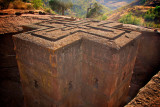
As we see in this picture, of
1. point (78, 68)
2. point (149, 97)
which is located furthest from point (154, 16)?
point (149, 97)

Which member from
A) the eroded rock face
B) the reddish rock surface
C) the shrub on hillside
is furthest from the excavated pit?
the shrub on hillside

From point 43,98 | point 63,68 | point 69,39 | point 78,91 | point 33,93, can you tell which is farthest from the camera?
point 78,91

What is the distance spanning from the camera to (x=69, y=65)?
12.9 ft

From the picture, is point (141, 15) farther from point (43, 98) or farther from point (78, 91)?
point (43, 98)

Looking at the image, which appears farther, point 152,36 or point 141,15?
point 141,15

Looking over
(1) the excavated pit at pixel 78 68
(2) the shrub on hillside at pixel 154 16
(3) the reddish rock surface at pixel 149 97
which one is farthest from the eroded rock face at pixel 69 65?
(2) the shrub on hillside at pixel 154 16

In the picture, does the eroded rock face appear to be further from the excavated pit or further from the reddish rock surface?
the reddish rock surface

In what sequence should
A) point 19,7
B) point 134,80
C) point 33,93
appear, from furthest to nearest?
point 19,7 < point 134,80 < point 33,93

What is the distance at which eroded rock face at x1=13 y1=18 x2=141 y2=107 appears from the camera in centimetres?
357

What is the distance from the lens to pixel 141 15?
1812 cm

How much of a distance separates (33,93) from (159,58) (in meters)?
7.50

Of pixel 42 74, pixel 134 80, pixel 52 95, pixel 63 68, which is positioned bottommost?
pixel 134 80

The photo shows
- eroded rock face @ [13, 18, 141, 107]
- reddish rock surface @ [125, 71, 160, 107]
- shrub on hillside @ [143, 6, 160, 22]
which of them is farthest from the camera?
shrub on hillside @ [143, 6, 160, 22]

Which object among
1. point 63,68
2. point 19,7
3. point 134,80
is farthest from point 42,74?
point 19,7
